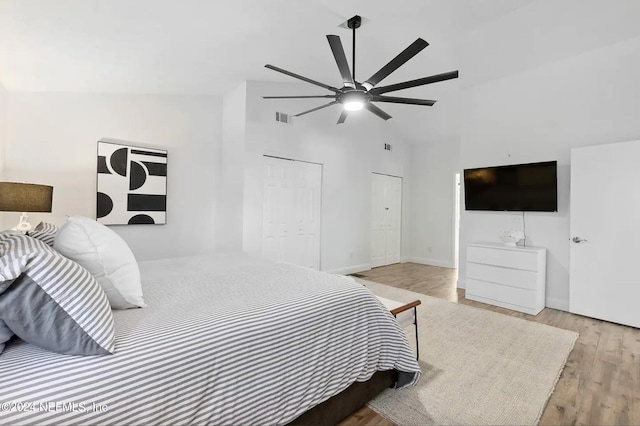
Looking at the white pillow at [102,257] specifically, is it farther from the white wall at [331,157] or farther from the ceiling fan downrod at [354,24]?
the white wall at [331,157]

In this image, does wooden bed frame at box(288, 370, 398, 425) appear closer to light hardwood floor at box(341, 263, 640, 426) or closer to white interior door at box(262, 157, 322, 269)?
light hardwood floor at box(341, 263, 640, 426)

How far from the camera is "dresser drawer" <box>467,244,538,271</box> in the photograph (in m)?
3.52

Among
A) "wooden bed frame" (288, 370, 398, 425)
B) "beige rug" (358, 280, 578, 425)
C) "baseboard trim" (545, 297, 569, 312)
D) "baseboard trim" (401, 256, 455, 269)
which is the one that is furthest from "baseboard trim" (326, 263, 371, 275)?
"wooden bed frame" (288, 370, 398, 425)

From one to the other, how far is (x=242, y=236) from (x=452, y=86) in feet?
13.1

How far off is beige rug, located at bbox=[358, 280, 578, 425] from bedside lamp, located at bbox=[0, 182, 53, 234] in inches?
120

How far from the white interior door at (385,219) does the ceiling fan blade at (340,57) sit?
373cm

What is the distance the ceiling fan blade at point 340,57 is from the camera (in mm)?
2223

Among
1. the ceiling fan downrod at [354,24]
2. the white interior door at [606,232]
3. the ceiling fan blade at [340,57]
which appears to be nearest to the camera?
the ceiling fan blade at [340,57]

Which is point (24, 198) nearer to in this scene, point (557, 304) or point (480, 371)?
point (480, 371)

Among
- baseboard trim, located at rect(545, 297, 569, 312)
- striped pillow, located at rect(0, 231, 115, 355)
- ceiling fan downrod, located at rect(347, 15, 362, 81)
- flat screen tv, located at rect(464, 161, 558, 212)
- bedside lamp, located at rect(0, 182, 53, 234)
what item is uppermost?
ceiling fan downrod, located at rect(347, 15, 362, 81)

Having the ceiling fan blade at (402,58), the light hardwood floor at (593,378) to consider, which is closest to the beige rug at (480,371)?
the light hardwood floor at (593,378)

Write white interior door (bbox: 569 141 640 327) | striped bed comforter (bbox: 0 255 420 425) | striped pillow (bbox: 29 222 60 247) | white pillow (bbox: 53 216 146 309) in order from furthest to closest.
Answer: white interior door (bbox: 569 141 640 327), striped pillow (bbox: 29 222 60 247), white pillow (bbox: 53 216 146 309), striped bed comforter (bbox: 0 255 420 425)

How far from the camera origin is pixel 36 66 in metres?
2.76

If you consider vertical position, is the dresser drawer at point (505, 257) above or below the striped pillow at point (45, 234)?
below
